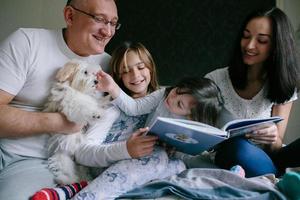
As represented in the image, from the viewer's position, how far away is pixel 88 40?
145 centimetres

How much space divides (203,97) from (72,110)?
1.65 ft

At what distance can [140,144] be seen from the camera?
1186 millimetres

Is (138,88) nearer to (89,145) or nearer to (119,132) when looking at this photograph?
(119,132)

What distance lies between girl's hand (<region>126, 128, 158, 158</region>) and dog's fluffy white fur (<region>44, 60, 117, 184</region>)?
0.22 metres

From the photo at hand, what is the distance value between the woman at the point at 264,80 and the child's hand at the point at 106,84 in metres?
0.50

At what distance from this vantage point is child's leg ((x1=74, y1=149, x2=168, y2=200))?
1.14m

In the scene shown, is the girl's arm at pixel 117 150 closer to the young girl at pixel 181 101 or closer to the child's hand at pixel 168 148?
the child's hand at pixel 168 148

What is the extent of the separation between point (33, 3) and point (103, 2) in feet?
3.63

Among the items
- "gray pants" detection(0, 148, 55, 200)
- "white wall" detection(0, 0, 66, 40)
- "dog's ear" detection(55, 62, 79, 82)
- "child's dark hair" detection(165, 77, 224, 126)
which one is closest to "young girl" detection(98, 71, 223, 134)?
"child's dark hair" detection(165, 77, 224, 126)

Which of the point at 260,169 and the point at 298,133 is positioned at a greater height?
the point at 260,169

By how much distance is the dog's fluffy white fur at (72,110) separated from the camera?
4.32 feet

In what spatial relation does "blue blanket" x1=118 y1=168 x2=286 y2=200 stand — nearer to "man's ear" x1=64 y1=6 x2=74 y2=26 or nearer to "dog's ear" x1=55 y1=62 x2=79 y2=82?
"dog's ear" x1=55 y1=62 x2=79 y2=82

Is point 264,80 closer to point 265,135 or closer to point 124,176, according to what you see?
point 265,135

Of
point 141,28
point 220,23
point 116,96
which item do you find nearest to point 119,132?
point 116,96
